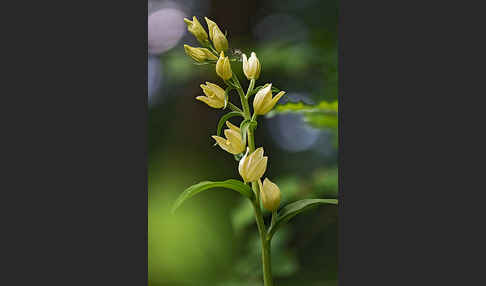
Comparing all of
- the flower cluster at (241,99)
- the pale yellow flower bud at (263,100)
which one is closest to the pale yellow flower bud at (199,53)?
the flower cluster at (241,99)

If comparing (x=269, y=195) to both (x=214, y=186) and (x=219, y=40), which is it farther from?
(x=219, y=40)

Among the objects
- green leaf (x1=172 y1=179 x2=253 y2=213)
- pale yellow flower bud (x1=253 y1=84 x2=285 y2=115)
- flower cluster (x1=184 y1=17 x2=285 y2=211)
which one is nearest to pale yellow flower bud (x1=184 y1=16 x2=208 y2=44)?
flower cluster (x1=184 y1=17 x2=285 y2=211)

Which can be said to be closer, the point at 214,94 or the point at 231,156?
the point at 214,94

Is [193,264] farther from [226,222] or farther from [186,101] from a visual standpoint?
[186,101]

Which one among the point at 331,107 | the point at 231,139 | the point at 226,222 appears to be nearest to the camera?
the point at 231,139

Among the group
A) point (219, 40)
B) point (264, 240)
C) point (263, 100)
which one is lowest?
point (264, 240)

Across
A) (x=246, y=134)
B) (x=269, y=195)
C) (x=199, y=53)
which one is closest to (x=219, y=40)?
(x=199, y=53)

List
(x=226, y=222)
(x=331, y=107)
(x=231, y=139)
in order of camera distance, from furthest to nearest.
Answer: (x=226, y=222)
(x=331, y=107)
(x=231, y=139)

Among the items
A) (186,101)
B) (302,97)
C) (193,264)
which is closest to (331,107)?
(302,97)
